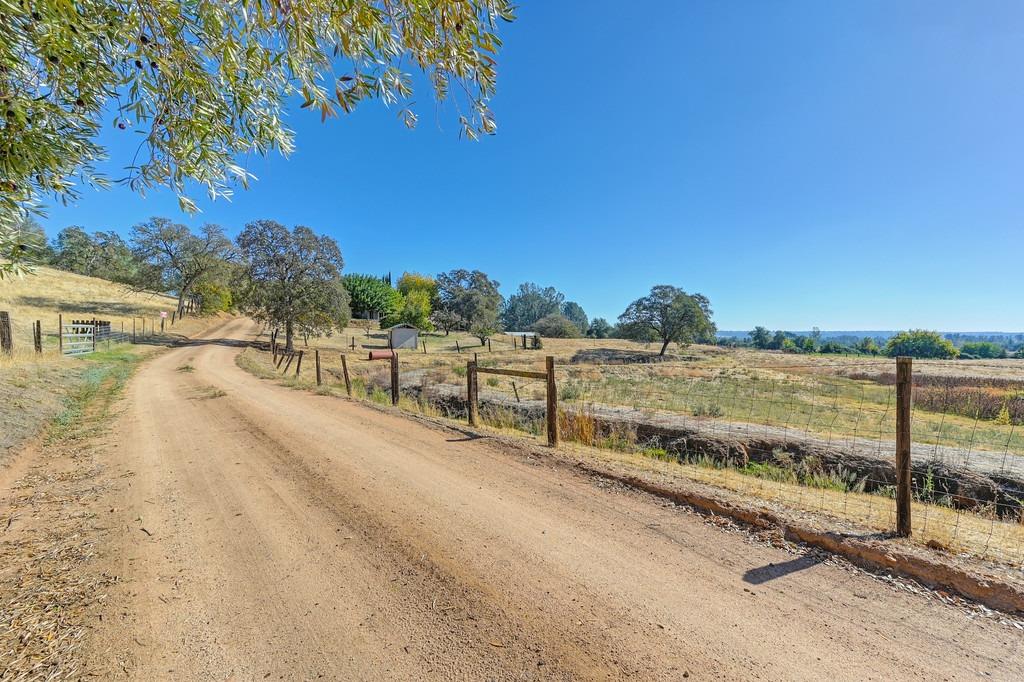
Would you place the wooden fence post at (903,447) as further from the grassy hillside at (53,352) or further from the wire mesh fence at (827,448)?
the grassy hillside at (53,352)

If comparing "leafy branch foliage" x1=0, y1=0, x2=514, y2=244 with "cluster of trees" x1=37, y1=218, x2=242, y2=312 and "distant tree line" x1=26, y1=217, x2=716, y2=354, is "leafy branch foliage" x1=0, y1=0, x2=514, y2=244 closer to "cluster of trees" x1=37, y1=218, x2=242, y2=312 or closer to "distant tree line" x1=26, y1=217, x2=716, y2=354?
"distant tree line" x1=26, y1=217, x2=716, y2=354

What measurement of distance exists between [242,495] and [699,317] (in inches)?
2029

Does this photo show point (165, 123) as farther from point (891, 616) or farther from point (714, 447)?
point (714, 447)

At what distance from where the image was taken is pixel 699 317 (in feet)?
161

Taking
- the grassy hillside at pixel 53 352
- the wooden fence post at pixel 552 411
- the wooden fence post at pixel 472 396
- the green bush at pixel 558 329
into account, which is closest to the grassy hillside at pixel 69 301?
the grassy hillside at pixel 53 352

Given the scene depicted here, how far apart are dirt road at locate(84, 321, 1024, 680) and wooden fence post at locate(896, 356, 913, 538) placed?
3.68 ft

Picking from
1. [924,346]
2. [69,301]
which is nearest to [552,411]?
[69,301]

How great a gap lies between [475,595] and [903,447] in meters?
4.48

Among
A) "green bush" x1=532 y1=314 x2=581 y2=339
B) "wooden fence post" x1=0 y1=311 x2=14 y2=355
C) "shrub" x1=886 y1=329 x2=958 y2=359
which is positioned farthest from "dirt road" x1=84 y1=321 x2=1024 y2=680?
"shrub" x1=886 y1=329 x2=958 y2=359

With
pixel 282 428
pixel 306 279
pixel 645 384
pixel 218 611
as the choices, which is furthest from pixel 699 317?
pixel 218 611

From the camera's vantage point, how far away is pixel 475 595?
2955 mm

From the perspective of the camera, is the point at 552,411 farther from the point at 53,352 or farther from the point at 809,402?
the point at 53,352

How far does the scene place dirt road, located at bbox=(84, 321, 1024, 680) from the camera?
2.38 metres

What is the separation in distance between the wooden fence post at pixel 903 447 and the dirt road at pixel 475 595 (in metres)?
1.12
